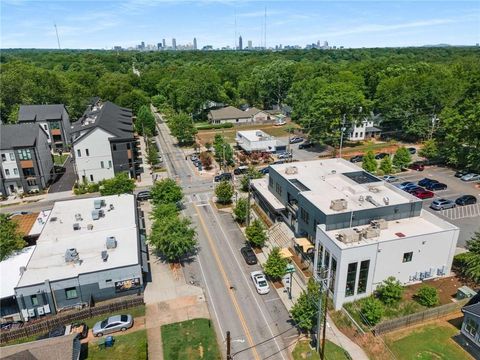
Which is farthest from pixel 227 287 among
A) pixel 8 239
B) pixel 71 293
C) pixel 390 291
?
pixel 8 239

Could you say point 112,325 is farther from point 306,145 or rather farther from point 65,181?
point 306,145

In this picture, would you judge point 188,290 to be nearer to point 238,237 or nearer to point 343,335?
point 238,237

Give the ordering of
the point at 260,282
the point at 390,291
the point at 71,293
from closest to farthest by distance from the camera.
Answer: the point at 390,291, the point at 71,293, the point at 260,282

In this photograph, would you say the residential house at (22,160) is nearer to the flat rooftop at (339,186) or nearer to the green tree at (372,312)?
the flat rooftop at (339,186)

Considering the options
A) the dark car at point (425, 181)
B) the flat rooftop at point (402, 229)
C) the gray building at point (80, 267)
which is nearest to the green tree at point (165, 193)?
the gray building at point (80, 267)

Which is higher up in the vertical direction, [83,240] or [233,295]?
[83,240]

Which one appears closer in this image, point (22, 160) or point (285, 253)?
point (285, 253)
